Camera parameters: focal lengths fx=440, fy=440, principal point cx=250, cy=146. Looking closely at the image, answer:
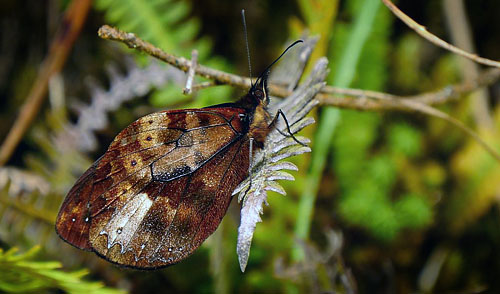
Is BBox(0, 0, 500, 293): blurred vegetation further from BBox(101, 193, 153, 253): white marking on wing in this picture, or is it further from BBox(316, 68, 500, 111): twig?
BBox(101, 193, 153, 253): white marking on wing

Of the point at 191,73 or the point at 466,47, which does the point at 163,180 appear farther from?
the point at 466,47

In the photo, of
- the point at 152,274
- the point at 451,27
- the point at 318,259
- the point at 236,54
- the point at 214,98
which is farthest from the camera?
the point at 236,54

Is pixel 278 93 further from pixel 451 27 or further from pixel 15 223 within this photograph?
pixel 451 27

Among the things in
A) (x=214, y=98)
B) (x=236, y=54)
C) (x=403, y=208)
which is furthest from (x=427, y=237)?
(x=236, y=54)

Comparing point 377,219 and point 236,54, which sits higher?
point 236,54

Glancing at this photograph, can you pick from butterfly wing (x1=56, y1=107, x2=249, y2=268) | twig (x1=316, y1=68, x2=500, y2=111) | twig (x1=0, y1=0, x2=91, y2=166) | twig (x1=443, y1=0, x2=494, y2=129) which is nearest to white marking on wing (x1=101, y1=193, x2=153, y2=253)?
butterfly wing (x1=56, y1=107, x2=249, y2=268)

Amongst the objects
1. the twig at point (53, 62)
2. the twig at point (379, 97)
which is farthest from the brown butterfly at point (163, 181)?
the twig at point (53, 62)
